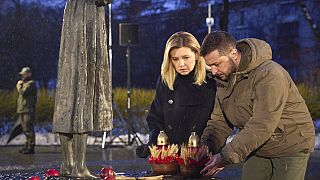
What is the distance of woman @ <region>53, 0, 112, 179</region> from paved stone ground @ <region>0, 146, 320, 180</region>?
6492mm

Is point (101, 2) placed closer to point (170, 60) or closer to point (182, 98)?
point (170, 60)

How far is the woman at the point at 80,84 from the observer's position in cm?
439

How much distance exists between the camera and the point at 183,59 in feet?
15.7

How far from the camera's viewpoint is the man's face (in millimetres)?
4105

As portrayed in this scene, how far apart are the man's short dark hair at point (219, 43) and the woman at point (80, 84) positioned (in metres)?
0.76

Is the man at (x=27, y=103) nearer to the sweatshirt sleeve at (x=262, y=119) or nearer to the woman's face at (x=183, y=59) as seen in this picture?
the woman's face at (x=183, y=59)

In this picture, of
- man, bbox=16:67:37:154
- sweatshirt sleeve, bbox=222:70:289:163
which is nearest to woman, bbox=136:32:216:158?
sweatshirt sleeve, bbox=222:70:289:163

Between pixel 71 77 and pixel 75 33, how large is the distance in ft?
0.94

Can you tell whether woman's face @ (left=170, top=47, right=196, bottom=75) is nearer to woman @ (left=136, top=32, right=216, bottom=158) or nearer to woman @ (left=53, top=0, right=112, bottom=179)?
woman @ (left=136, top=32, right=216, bottom=158)

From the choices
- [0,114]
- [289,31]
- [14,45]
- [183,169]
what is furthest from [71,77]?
[289,31]

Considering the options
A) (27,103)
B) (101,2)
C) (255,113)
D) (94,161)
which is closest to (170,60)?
(101,2)

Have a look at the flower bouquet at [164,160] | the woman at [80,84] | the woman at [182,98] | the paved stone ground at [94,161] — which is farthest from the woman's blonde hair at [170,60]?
the paved stone ground at [94,161]

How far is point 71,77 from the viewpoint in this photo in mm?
4402

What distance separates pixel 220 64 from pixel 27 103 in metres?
12.7
